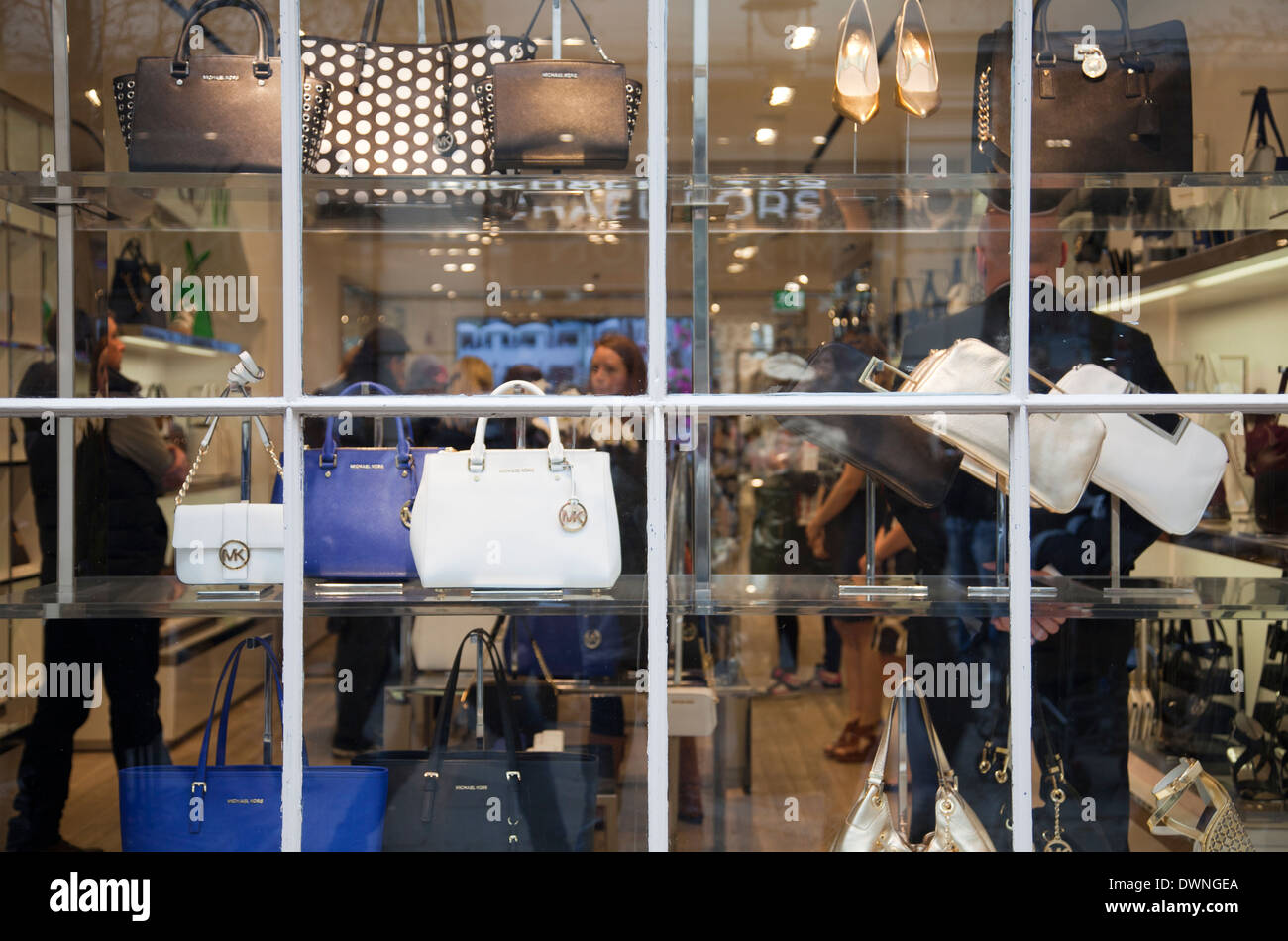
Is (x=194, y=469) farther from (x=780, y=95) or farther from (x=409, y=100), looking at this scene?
(x=780, y=95)

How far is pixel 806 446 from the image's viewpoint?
2271 mm

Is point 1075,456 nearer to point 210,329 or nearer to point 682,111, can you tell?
point 682,111

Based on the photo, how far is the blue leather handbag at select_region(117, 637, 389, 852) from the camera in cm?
174

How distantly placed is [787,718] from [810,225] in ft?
3.42

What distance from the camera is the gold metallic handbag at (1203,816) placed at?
1.86 meters

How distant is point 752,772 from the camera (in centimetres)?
200

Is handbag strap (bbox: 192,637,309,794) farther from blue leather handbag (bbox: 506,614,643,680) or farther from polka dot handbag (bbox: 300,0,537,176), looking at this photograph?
polka dot handbag (bbox: 300,0,537,176)

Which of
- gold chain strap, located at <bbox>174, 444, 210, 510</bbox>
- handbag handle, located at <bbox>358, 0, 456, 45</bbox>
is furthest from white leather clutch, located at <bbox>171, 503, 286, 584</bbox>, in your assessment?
handbag handle, located at <bbox>358, 0, 456, 45</bbox>

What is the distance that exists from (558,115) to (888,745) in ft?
4.57
